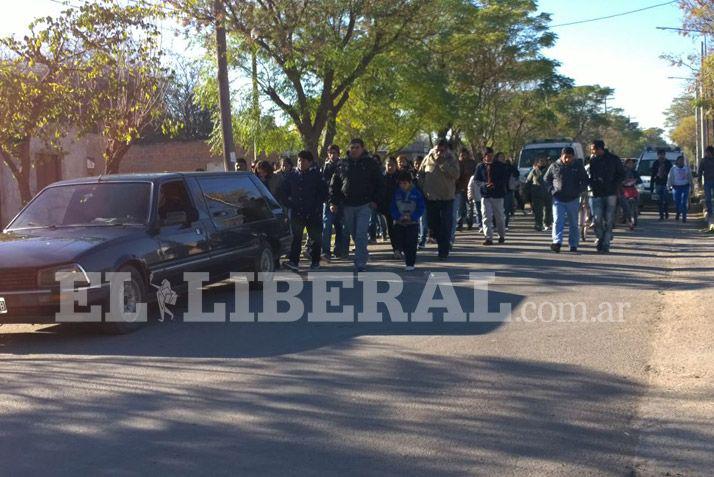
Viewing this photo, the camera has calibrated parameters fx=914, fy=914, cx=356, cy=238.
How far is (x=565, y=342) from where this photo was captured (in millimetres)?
8180

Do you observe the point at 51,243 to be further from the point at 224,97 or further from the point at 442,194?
the point at 224,97

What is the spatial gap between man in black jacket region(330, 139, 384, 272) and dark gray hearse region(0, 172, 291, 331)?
1163 millimetres

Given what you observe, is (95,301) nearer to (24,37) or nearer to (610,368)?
(610,368)

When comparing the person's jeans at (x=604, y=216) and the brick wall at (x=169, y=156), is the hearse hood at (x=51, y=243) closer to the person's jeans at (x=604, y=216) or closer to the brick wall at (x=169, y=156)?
the person's jeans at (x=604, y=216)

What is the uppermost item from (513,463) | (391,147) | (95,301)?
(391,147)

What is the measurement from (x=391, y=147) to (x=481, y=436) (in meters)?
32.0

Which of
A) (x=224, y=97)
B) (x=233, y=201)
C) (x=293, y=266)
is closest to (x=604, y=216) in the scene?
(x=293, y=266)

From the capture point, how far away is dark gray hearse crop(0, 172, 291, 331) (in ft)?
28.4

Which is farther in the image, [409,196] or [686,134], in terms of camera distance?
[686,134]

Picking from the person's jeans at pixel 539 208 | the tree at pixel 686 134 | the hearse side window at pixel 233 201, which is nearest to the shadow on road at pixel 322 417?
the hearse side window at pixel 233 201

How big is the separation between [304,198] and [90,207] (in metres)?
4.16

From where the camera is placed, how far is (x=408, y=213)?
13.0 metres

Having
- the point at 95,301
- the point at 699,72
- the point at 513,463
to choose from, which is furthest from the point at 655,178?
the point at 513,463

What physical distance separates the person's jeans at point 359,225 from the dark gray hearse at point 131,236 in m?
1.14
